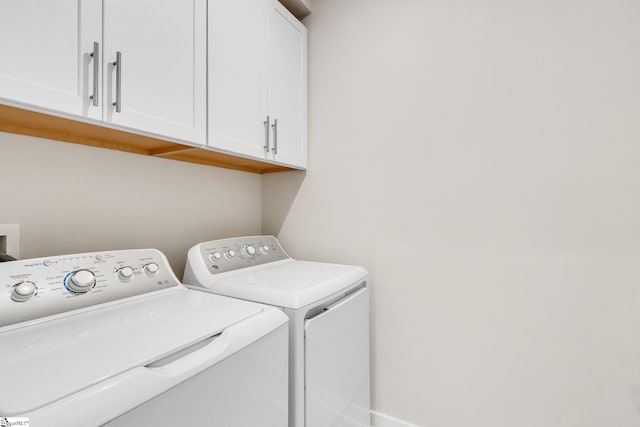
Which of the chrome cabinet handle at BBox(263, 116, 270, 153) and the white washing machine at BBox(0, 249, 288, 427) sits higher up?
the chrome cabinet handle at BBox(263, 116, 270, 153)

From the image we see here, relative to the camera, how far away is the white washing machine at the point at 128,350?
50 centimetres

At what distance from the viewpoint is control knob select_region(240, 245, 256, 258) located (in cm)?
148

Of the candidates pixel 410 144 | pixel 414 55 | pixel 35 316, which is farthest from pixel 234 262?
pixel 414 55

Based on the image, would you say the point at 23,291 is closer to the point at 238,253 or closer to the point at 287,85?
the point at 238,253

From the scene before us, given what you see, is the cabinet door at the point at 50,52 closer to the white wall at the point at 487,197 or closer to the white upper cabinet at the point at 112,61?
the white upper cabinet at the point at 112,61

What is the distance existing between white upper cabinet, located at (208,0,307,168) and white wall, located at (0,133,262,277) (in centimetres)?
39

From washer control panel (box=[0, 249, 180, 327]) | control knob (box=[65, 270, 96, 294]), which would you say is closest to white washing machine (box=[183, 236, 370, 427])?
washer control panel (box=[0, 249, 180, 327])

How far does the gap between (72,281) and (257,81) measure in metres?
1.07

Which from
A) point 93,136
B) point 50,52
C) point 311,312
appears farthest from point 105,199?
point 311,312

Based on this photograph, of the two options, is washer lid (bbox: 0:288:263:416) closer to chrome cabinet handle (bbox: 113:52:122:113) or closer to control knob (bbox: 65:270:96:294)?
control knob (bbox: 65:270:96:294)

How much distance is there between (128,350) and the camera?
62cm

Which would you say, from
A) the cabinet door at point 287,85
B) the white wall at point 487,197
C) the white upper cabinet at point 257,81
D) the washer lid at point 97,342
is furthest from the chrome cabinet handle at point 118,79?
the white wall at point 487,197

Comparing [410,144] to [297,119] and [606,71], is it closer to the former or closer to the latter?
[297,119]

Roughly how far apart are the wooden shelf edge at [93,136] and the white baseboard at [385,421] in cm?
151
